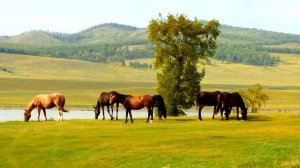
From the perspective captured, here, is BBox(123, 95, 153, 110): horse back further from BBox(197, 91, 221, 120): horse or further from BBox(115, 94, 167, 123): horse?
BBox(197, 91, 221, 120): horse

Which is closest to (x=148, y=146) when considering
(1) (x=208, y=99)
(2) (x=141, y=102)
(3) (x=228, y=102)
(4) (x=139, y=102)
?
(2) (x=141, y=102)

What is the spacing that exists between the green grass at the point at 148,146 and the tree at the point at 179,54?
26.7 meters

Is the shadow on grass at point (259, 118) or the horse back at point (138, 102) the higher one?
the horse back at point (138, 102)

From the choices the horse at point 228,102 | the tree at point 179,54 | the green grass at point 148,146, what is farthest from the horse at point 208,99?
the tree at point 179,54

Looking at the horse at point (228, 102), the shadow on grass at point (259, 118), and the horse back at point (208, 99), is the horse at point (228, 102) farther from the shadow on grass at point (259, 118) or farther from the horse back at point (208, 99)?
the shadow on grass at point (259, 118)

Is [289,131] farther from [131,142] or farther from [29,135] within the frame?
[29,135]

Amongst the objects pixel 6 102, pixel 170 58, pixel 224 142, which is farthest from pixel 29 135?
pixel 6 102

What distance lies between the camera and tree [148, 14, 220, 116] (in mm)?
66188

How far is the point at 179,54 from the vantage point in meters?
67.2

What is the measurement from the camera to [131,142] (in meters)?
31.8

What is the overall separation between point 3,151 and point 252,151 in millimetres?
13804

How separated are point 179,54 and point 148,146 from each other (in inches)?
1487

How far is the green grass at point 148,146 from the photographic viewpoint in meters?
25.9

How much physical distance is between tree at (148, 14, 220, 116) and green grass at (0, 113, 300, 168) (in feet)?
87.5
